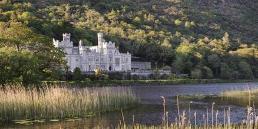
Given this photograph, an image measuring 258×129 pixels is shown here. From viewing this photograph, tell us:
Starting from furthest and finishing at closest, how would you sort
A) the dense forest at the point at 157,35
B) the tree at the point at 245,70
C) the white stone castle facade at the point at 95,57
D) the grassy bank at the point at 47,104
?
the tree at the point at 245,70 < the dense forest at the point at 157,35 < the white stone castle facade at the point at 95,57 < the grassy bank at the point at 47,104

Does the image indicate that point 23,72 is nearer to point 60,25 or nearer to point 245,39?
point 60,25

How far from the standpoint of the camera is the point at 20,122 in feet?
92.6

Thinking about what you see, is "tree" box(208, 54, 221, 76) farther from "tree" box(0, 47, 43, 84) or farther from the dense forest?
"tree" box(0, 47, 43, 84)

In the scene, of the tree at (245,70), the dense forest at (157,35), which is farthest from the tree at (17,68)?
the tree at (245,70)

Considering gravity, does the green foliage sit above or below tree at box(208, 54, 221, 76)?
above

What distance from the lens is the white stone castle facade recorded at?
384ft

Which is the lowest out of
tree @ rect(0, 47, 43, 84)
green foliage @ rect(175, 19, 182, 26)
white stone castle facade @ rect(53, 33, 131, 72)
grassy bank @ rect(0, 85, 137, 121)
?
grassy bank @ rect(0, 85, 137, 121)

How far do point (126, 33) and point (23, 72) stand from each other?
131965 mm

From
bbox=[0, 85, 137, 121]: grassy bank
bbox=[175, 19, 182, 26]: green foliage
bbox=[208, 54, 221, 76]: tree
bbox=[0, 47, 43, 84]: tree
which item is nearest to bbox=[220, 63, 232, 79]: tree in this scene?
bbox=[208, 54, 221, 76]: tree

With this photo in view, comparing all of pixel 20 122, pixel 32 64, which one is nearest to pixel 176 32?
pixel 32 64

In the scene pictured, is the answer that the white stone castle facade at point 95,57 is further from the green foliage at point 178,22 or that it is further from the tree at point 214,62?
the green foliage at point 178,22

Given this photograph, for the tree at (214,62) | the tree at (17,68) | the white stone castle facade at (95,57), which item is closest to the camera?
the tree at (17,68)

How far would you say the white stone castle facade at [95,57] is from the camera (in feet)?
384

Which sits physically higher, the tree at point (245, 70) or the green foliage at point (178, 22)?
the green foliage at point (178, 22)
